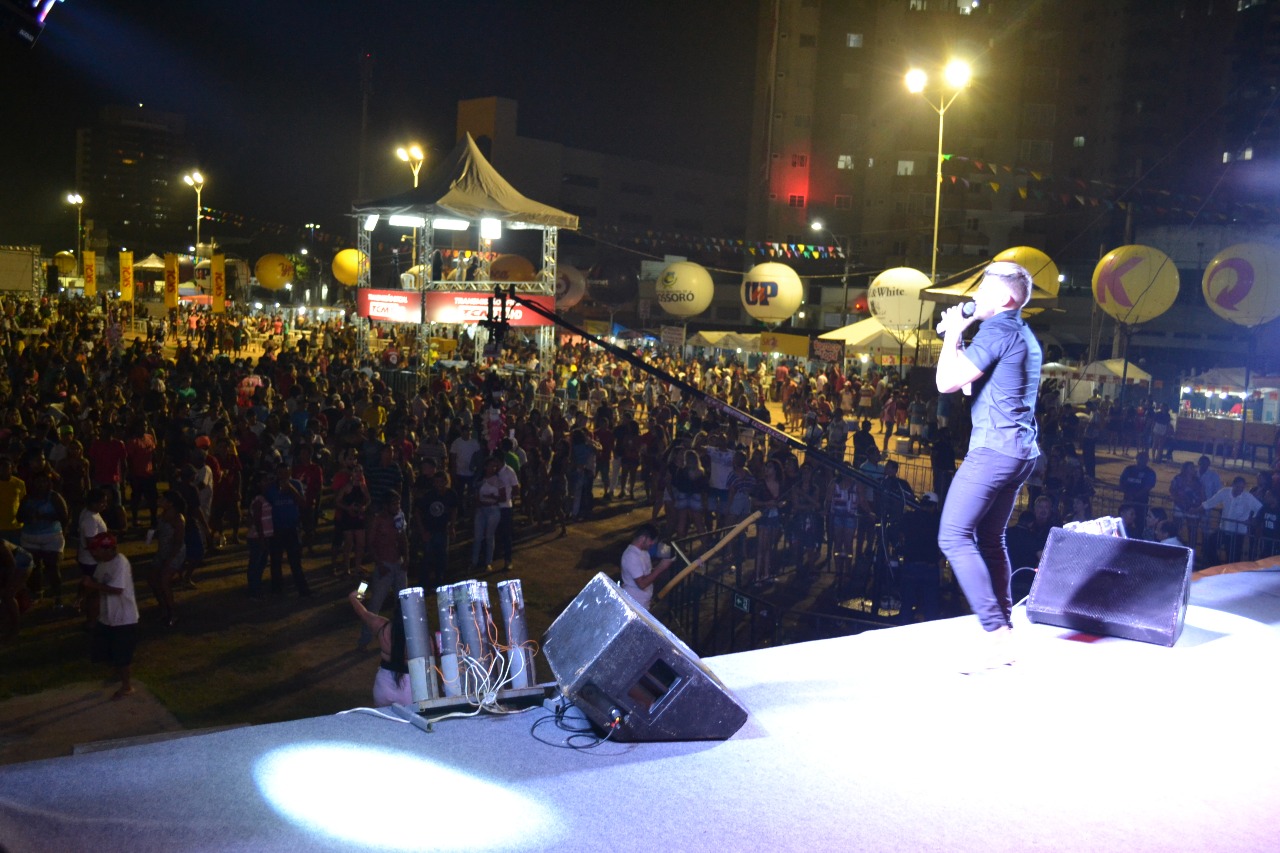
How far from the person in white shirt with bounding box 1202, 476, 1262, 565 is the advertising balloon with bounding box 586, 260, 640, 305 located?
39.8 metres

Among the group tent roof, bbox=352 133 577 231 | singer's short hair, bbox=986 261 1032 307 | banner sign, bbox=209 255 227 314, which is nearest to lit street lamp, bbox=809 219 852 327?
tent roof, bbox=352 133 577 231

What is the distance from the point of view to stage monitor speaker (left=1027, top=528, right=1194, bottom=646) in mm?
3971

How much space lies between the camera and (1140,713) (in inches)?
129

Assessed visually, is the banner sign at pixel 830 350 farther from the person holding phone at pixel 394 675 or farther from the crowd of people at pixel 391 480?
the person holding phone at pixel 394 675

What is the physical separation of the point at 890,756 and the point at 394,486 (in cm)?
835

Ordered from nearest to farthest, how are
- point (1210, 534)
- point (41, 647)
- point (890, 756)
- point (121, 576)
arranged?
point (890, 756), point (121, 576), point (41, 647), point (1210, 534)

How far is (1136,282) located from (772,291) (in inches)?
401

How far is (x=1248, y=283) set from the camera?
18.8 metres

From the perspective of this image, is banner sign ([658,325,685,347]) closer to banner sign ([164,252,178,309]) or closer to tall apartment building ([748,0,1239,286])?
banner sign ([164,252,178,309])

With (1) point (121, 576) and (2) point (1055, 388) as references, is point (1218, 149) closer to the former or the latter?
(2) point (1055, 388)

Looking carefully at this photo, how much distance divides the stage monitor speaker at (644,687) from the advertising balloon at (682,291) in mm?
27125

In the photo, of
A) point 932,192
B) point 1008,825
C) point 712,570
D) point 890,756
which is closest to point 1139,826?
point 1008,825

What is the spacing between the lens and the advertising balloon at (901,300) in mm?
22344

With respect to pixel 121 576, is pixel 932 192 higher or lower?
higher
